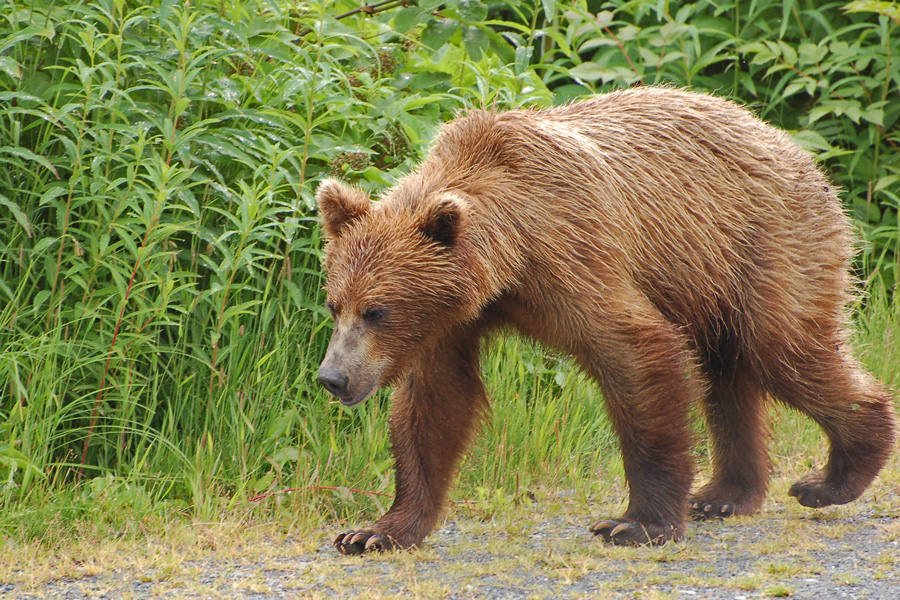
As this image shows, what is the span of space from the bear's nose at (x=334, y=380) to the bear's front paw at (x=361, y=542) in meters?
0.72

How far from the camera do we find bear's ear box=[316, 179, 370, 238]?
4.39m

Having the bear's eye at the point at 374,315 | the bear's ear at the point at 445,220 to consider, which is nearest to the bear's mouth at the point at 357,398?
the bear's eye at the point at 374,315

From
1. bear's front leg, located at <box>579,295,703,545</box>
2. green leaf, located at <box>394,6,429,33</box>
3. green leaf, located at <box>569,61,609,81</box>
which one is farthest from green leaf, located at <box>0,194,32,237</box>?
green leaf, located at <box>569,61,609,81</box>

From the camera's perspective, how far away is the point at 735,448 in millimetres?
5398

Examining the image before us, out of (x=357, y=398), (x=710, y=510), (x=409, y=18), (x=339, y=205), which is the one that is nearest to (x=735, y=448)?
(x=710, y=510)

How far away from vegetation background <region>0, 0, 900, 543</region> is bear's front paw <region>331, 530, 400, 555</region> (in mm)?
329

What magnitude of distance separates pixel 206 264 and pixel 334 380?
132cm

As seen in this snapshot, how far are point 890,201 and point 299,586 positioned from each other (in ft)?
19.5

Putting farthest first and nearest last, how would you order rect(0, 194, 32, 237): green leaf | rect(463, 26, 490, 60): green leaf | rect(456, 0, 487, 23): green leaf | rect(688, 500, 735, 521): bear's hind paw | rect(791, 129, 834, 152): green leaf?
rect(791, 129, 834, 152): green leaf
rect(463, 26, 490, 60): green leaf
rect(456, 0, 487, 23): green leaf
rect(688, 500, 735, 521): bear's hind paw
rect(0, 194, 32, 237): green leaf

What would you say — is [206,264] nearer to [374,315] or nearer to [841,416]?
[374,315]

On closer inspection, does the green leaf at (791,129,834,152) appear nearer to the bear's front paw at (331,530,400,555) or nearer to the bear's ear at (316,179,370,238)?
the bear's ear at (316,179,370,238)

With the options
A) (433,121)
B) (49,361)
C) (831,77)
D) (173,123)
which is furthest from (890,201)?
(49,361)

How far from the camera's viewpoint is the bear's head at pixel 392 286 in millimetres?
4215

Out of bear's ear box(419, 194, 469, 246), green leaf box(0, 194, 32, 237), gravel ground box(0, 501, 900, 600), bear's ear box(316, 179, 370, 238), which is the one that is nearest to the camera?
gravel ground box(0, 501, 900, 600)
